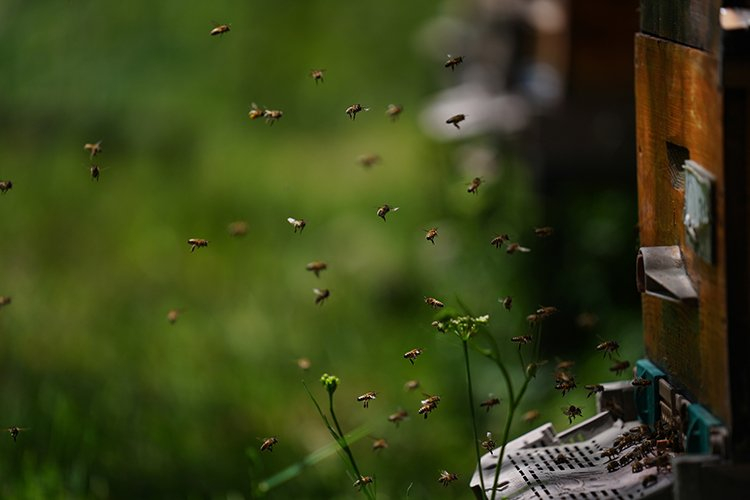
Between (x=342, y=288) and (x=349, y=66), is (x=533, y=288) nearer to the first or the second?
(x=342, y=288)

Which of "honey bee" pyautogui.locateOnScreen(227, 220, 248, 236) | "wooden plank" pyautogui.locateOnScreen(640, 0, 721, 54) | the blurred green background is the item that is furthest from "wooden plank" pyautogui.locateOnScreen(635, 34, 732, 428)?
"honey bee" pyautogui.locateOnScreen(227, 220, 248, 236)

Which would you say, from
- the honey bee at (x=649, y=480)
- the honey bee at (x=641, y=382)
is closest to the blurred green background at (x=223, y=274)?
the honey bee at (x=641, y=382)

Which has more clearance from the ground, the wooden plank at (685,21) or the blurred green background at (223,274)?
the wooden plank at (685,21)

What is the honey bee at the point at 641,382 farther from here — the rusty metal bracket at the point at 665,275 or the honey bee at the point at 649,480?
the honey bee at the point at 649,480

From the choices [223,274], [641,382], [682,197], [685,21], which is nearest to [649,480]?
[641,382]

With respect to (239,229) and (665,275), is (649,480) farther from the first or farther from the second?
(239,229)

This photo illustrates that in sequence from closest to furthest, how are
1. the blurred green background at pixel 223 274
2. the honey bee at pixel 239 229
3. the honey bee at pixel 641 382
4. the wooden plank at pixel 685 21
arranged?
the wooden plank at pixel 685 21 < the honey bee at pixel 641 382 < the honey bee at pixel 239 229 < the blurred green background at pixel 223 274
